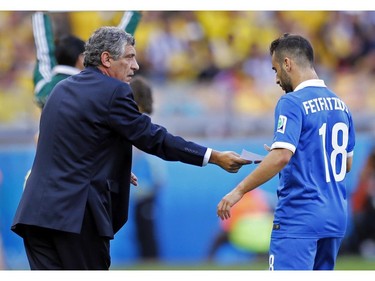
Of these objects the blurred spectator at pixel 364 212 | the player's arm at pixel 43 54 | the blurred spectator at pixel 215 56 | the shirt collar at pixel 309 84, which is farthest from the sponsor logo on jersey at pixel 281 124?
the blurred spectator at pixel 364 212

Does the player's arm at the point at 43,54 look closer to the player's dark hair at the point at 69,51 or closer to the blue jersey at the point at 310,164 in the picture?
the player's dark hair at the point at 69,51

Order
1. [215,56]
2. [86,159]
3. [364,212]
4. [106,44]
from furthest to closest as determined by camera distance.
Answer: [215,56] < [364,212] < [106,44] < [86,159]

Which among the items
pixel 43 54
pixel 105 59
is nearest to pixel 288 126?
pixel 105 59

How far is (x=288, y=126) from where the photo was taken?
5.23 m

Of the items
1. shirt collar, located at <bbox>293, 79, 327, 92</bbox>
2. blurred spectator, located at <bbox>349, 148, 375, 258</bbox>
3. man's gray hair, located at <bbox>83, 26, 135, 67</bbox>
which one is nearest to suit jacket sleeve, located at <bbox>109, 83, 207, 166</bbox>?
man's gray hair, located at <bbox>83, 26, 135, 67</bbox>

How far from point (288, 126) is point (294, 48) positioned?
1.85 feet

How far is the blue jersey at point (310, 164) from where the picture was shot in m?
5.29

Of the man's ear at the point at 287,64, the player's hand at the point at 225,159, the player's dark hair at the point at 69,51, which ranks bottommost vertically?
the player's hand at the point at 225,159

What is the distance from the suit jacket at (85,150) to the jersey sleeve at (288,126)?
1.77 feet

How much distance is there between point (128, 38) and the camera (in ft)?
17.7

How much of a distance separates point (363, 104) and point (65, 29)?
4497 millimetres

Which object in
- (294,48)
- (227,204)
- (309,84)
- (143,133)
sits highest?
(294,48)

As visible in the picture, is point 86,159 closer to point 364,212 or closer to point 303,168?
point 303,168

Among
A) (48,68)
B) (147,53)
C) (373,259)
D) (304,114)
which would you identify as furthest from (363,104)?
(304,114)
